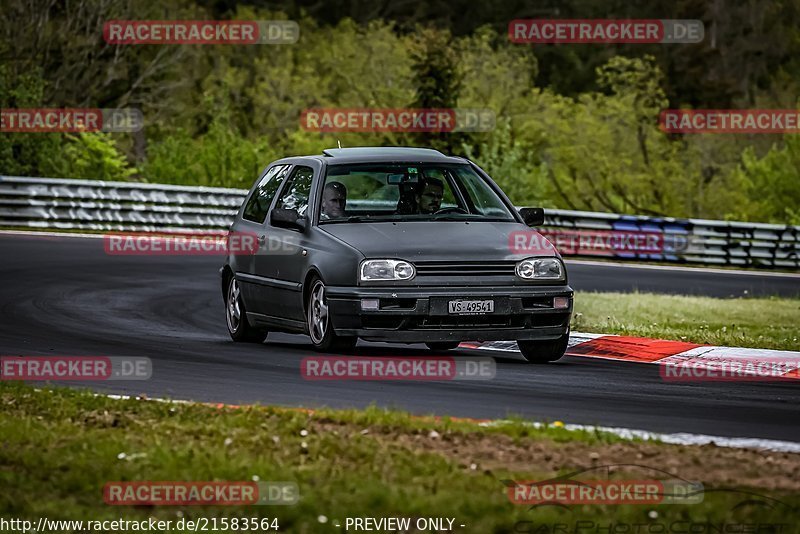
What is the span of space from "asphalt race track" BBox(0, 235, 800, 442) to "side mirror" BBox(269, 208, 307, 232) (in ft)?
3.58

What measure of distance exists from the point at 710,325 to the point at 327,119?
127ft

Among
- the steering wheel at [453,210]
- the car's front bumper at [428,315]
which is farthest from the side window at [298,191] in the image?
the car's front bumper at [428,315]

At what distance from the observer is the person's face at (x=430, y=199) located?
45.9 feet

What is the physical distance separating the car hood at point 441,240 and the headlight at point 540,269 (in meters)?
0.06

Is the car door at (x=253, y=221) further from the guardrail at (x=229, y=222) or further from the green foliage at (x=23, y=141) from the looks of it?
the green foliage at (x=23, y=141)

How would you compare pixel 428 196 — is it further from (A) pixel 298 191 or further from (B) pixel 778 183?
(B) pixel 778 183

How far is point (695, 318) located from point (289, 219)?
6871mm

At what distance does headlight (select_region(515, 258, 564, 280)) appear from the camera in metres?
13.0

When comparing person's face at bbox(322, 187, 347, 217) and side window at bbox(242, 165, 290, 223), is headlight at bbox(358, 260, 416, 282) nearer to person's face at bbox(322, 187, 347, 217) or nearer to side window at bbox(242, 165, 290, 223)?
person's face at bbox(322, 187, 347, 217)

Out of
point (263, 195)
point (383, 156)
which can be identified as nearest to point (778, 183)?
point (263, 195)

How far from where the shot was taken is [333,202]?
548 inches

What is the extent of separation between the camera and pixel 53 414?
32.4ft

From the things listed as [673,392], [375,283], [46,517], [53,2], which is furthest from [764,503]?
[53,2]

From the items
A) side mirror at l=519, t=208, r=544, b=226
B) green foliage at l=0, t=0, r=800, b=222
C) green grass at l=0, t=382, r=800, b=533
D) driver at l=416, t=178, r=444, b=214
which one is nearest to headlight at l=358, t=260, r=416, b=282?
driver at l=416, t=178, r=444, b=214
